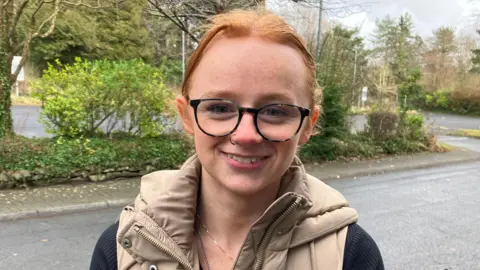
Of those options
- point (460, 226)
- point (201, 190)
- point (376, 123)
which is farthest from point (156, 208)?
point (376, 123)

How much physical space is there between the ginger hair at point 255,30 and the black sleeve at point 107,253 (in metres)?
0.55

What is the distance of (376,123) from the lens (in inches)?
526

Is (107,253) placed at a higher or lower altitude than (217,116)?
lower

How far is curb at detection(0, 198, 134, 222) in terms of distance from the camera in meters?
6.35

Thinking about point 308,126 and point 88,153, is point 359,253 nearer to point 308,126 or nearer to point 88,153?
point 308,126

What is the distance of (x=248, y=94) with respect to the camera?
3.54 ft

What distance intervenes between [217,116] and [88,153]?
7.80m

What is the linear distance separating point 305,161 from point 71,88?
6233 millimetres

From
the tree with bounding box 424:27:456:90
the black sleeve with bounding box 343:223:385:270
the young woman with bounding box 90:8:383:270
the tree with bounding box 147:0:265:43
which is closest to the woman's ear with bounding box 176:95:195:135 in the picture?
the young woman with bounding box 90:8:383:270

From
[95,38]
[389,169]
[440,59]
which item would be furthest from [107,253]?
[440,59]

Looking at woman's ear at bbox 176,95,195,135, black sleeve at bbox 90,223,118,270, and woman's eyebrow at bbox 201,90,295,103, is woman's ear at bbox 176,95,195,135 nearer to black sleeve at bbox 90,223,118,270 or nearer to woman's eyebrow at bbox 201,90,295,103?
woman's eyebrow at bbox 201,90,295,103

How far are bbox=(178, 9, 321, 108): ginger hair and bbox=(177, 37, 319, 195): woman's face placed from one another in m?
0.02

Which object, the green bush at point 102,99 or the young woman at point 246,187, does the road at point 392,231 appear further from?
the young woman at point 246,187

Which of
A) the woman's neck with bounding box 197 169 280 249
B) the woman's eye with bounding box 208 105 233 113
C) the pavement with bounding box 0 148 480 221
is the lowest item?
the pavement with bounding box 0 148 480 221
